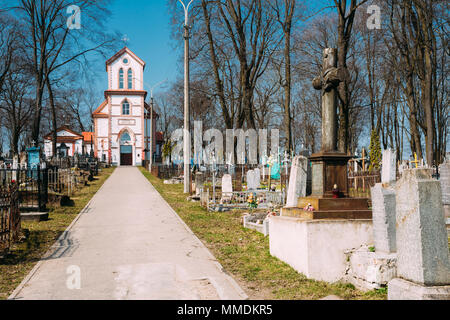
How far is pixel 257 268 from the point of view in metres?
6.52

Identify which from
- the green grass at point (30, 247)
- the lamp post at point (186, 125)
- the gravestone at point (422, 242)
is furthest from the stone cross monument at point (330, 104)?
the lamp post at point (186, 125)

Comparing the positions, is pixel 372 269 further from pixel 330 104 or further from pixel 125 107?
pixel 125 107

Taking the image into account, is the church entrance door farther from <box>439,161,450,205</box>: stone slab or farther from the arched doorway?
<box>439,161,450,205</box>: stone slab

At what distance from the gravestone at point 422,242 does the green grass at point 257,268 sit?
2.69 ft

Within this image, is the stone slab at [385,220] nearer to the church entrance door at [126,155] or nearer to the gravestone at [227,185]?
the gravestone at [227,185]

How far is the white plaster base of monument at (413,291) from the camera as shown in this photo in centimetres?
385

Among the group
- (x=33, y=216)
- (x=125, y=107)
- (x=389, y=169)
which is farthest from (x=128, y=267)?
(x=125, y=107)

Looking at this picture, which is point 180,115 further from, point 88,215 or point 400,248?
point 400,248

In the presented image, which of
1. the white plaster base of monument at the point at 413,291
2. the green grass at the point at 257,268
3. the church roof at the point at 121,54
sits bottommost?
the green grass at the point at 257,268

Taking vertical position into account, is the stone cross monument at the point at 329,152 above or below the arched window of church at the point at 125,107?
below

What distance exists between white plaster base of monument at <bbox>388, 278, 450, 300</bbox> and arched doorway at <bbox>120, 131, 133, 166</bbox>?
53.4m

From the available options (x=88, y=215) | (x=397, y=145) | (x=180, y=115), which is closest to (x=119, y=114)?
(x=180, y=115)

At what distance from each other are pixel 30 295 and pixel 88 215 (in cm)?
737

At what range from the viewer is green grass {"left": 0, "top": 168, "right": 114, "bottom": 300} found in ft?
19.2
